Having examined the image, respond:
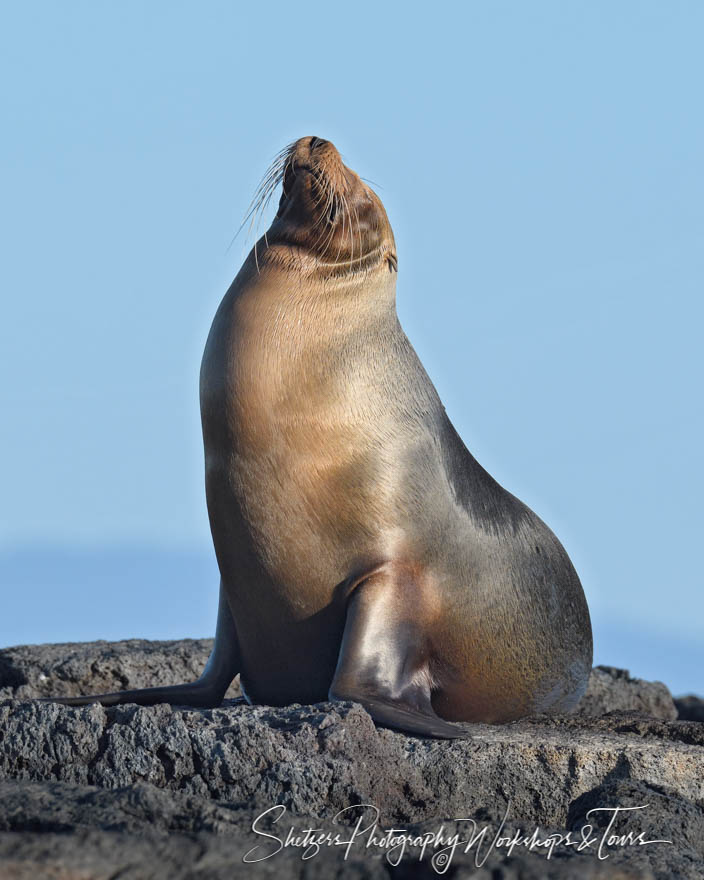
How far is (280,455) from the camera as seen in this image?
5668 mm

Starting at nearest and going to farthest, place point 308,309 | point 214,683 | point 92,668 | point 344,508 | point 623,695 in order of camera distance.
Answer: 1. point 344,508
2. point 308,309
3. point 214,683
4. point 92,668
5. point 623,695

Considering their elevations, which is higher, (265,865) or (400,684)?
(400,684)

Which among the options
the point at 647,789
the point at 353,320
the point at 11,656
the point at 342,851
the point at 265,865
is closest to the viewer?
the point at 265,865

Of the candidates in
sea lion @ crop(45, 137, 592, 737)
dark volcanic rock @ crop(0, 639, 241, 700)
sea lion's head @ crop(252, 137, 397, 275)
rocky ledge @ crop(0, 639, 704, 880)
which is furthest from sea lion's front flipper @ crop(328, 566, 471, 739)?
dark volcanic rock @ crop(0, 639, 241, 700)

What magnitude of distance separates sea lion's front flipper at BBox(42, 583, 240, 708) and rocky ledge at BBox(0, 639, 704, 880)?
118 cm

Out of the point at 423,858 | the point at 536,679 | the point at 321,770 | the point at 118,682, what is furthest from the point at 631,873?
the point at 118,682

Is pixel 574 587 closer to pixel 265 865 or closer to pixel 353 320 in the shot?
pixel 353 320

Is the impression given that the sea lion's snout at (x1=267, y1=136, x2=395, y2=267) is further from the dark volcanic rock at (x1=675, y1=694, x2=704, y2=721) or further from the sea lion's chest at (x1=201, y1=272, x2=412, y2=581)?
the dark volcanic rock at (x1=675, y1=694, x2=704, y2=721)

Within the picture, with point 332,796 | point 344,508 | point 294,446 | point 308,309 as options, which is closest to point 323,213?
point 308,309

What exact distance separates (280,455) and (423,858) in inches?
111

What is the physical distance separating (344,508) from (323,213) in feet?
4.80

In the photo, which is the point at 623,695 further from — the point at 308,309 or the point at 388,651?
the point at 308,309

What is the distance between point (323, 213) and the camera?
239 inches

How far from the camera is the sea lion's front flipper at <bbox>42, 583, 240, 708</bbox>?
5984 mm
